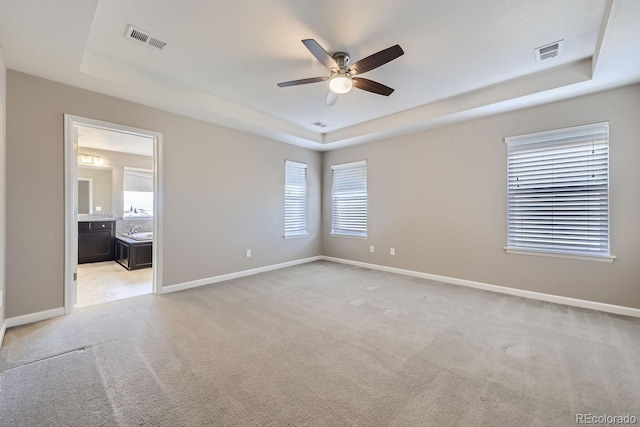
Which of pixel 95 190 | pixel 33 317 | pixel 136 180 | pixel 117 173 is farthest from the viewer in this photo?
pixel 136 180

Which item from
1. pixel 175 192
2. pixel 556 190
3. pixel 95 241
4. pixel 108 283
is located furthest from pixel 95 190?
pixel 556 190

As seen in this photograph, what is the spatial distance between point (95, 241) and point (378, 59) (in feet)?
21.4

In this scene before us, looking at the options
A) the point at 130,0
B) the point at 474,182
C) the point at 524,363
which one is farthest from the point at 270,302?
the point at 474,182

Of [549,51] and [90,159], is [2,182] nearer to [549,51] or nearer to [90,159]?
[90,159]

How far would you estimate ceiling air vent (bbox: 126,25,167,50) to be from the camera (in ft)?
7.81

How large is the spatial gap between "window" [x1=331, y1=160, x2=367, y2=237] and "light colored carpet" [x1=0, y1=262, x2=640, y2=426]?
2.39 m

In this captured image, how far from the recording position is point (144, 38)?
2484mm

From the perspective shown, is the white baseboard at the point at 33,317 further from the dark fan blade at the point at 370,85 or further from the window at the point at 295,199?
the dark fan blade at the point at 370,85

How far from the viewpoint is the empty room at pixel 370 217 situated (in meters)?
1.79

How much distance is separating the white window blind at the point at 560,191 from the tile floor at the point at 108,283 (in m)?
5.29

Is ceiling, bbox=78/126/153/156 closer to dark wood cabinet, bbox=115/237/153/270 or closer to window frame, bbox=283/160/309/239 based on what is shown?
dark wood cabinet, bbox=115/237/153/270

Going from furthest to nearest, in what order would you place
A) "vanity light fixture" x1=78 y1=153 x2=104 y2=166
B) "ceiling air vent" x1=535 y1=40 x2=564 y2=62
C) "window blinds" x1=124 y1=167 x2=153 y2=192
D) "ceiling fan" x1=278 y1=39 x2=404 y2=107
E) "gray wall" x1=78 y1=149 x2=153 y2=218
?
"window blinds" x1=124 y1=167 x2=153 y2=192
"gray wall" x1=78 y1=149 x2=153 y2=218
"vanity light fixture" x1=78 y1=153 x2=104 y2=166
"ceiling air vent" x1=535 y1=40 x2=564 y2=62
"ceiling fan" x1=278 y1=39 x2=404 y2=107

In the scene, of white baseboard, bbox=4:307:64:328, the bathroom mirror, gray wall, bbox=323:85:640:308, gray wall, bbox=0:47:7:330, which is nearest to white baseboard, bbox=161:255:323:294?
white baseboard, bbox=4:307:64:328

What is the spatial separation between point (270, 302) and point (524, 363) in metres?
2.56
